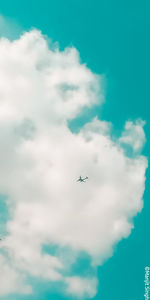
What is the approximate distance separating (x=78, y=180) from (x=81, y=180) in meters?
3.42

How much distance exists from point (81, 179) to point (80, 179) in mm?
1128

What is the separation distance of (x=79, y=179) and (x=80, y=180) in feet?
5.29

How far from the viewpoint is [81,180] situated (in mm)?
187000

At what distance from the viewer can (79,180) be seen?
612ft

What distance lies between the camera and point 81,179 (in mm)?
187250

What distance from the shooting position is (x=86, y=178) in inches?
7392

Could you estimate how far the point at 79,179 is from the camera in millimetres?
187250

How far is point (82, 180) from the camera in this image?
614ft

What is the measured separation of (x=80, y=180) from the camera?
187 meters

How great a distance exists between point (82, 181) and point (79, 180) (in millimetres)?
3551

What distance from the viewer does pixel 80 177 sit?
7397 inches

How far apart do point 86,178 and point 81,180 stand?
6.05 meters

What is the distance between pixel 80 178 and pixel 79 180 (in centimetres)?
259

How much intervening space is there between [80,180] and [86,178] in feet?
23.4
